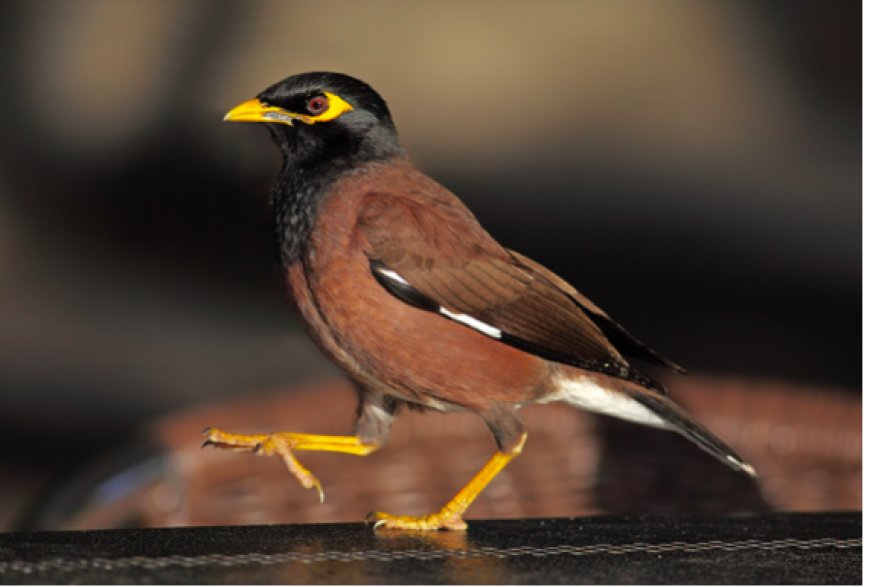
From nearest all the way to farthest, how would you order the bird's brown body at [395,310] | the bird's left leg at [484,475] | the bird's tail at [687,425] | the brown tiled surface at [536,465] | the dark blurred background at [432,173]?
the bird's brown body at [395,310] < the bird's left leg at [484,475] < the bird's tail at [687,425] < the brown tiled surface at [536,465] < the dark blurred background at [432,173]

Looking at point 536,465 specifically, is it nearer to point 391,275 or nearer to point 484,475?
point 484,475

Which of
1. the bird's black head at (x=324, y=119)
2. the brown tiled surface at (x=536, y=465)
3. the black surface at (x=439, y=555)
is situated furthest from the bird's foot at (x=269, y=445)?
the brown tiled surface at (x=536, y=465)

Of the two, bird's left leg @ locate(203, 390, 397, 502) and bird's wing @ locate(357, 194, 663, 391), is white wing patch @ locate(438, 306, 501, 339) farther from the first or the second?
bird's left leg @ locate(203, 390, 397, 502)

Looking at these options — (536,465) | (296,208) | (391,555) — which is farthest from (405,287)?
(536,465)

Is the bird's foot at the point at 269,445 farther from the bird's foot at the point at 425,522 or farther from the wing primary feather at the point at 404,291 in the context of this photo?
the wing primary feather at the point at 404,291

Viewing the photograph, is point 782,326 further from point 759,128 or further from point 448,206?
point 448,206

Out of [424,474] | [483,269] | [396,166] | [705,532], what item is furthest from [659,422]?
[424,474]
